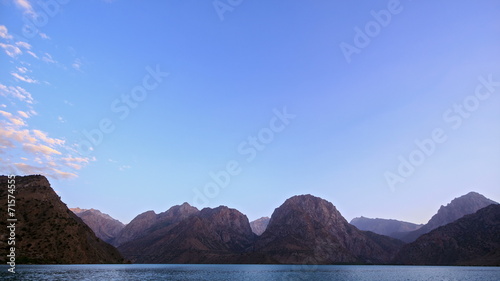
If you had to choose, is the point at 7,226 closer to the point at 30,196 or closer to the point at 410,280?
the point at 30,196

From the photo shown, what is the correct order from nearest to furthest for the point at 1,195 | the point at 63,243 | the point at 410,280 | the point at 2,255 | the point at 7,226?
the point at 410,280, the point at 2,255, the point at 7,226, the point at 1,195, the point at 63,243

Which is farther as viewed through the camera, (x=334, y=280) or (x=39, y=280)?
(x=334, y=280)

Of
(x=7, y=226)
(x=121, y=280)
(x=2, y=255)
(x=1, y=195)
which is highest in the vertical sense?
(x=1, y=195)

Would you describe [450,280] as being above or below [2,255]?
below

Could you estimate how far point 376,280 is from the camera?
14275 centimetres

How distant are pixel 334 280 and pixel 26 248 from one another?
461 ft

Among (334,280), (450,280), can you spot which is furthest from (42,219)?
(450,280)

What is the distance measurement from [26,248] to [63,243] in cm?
2629

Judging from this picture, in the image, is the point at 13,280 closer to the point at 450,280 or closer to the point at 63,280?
the point at 63,280

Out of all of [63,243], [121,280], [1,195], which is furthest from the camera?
[63,243]

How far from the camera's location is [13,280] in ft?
279

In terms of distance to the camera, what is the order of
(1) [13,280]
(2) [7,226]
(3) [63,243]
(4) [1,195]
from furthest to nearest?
(3) [63,243], (4) [1,195], (2) [7,226], (1) [13,280]

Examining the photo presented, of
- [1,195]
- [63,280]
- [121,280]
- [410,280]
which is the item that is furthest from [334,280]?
[1,195]

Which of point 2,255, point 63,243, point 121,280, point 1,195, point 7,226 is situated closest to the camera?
point 121,280
